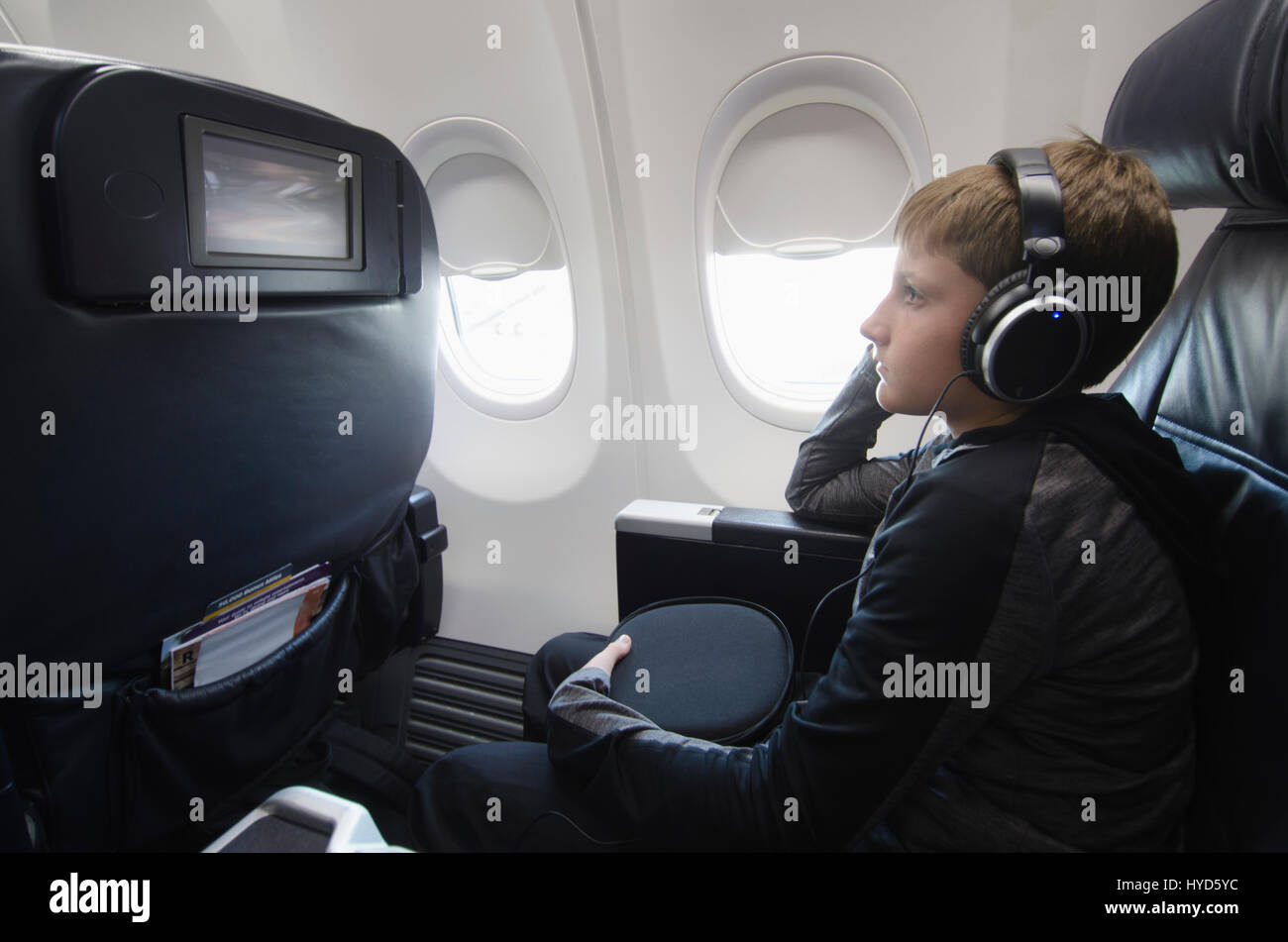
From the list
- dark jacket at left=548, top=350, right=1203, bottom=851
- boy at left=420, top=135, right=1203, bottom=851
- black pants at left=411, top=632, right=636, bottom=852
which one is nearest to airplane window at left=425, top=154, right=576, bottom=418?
black pants at left=411, top=632, right=636, bottom=852

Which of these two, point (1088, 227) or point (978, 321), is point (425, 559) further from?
point (1088, 227)

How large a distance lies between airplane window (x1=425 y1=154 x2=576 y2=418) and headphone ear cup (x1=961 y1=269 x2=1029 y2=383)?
1755 mm

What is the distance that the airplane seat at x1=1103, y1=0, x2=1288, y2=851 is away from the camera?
0.69 m

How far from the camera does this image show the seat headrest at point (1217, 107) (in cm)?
69

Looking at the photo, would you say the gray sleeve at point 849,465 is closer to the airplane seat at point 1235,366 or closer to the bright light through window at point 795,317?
the airplane seat at point 1235,366

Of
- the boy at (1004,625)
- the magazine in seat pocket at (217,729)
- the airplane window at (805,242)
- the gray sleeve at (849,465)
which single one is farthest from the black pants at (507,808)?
the airplane window at (805,242)

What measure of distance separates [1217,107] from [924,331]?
419 millimetres

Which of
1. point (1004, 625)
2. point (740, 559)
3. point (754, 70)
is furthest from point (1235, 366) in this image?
point (754, 70)

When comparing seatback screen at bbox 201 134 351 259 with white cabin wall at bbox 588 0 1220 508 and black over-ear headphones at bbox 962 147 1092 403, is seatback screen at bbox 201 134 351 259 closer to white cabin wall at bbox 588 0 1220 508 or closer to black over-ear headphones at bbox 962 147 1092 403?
black over-ear headphones at bbox 962 147 1092 403

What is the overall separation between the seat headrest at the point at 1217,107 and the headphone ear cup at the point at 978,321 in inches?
11.1

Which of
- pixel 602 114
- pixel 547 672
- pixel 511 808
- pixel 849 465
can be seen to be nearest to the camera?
pixel 511 808

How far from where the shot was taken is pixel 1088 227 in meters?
0.73

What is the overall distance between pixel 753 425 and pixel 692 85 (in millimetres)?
1059
